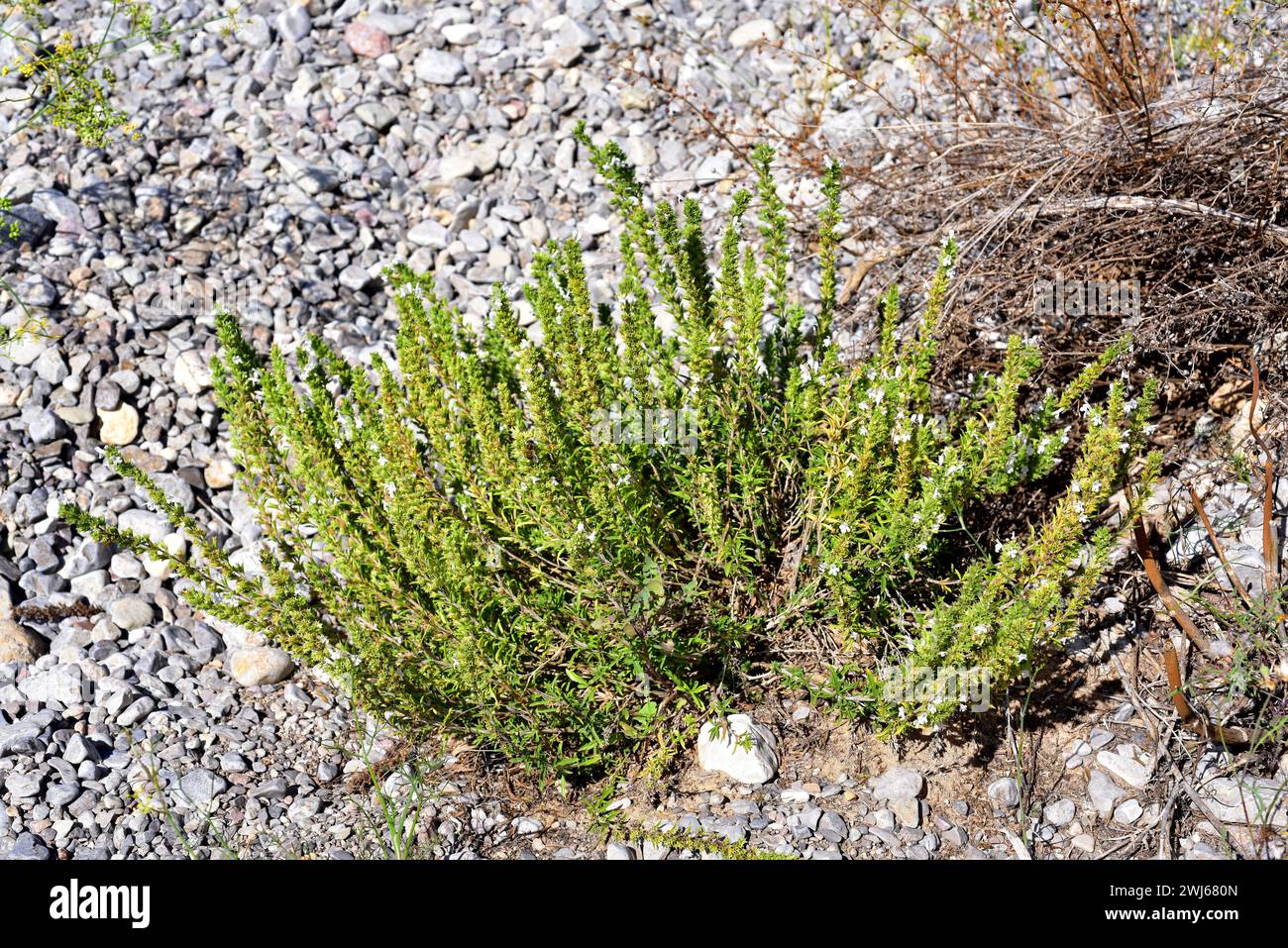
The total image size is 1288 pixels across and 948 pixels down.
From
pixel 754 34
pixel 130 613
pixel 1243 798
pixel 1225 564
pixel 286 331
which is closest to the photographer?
pixel 1243 798

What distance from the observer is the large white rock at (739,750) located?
3.17 m

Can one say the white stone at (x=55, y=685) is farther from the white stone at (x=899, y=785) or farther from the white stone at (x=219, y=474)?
the white stone at (x=899, y=785)

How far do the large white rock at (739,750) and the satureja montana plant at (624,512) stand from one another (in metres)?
0.12

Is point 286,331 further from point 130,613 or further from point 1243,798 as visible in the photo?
point 1243,798

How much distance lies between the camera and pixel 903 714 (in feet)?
9.76

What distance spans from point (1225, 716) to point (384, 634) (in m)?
2.28

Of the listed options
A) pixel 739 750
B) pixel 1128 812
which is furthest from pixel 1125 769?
pixel 739 750

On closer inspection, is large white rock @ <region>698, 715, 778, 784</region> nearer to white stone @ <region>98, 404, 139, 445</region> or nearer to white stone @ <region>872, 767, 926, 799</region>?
white stone @ <region>872, 767, 926, 799</region>

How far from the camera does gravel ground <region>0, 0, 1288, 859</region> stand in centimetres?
309

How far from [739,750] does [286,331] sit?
2.69 metres

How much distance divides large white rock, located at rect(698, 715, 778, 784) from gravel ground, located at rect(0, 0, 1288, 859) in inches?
1.9

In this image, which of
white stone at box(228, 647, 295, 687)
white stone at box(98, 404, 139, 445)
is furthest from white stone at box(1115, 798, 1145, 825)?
white stone at box(98, 404, 139, 445)

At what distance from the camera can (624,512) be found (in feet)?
10.2

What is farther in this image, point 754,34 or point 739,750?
point 754,34
